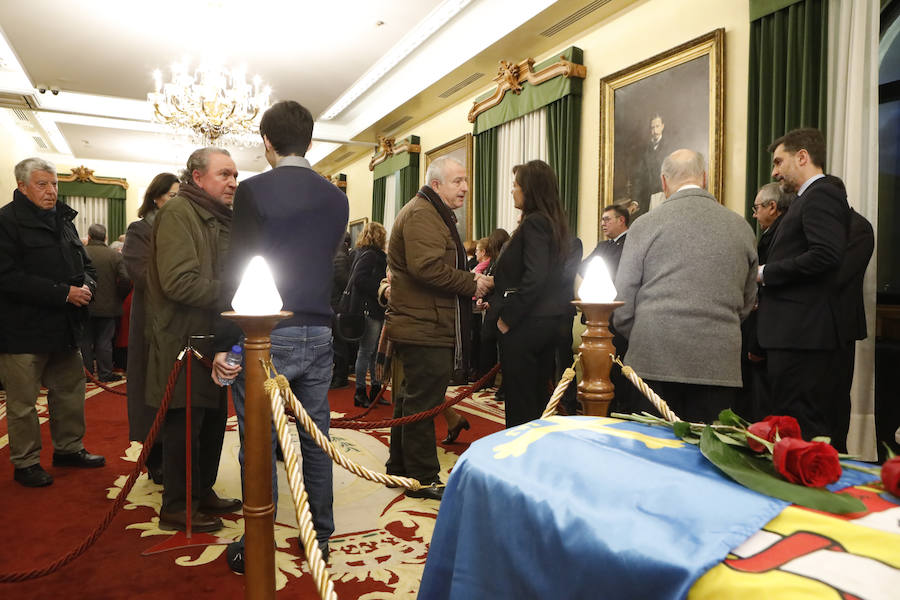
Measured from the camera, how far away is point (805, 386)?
2848mm

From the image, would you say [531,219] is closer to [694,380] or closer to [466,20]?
[694,380]

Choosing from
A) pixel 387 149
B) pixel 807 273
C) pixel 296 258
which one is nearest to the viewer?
pixel 296 258

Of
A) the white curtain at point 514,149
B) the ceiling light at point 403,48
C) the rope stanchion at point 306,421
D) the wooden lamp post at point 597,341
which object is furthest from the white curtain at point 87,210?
the wooden lamp post at point 597,341

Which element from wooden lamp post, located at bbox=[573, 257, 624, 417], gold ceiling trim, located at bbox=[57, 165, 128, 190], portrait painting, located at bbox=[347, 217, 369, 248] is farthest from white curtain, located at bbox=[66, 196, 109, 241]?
wooden lamp post, located at bbox=[573, 257, 624, 417]

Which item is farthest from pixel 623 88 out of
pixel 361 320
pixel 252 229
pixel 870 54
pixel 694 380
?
pixel 252 229

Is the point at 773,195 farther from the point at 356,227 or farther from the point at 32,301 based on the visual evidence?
the point at 356,227

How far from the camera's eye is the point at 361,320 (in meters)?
5.23

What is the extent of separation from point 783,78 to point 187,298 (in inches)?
152

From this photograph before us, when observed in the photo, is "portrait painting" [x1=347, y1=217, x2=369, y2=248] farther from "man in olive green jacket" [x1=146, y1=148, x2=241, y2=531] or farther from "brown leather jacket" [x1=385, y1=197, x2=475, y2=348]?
"man in olive green jacket" [x1=146, y1=148, x2=241, y2=531]

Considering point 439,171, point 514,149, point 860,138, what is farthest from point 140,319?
point 514,149

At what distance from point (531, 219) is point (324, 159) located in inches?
383

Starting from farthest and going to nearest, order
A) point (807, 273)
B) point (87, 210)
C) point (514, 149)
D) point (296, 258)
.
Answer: point (87, 210) < point (514, 149) < point (807, 273) < point (296, 258)

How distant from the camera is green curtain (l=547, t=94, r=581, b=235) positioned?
586cm

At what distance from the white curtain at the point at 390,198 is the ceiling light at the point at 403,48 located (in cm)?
129
